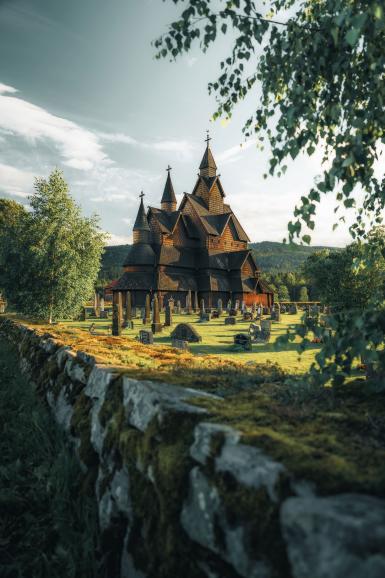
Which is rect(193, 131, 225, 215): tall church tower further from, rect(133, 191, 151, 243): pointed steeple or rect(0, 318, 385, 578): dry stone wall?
rect(0, 318, 385, 578): dry stone wall

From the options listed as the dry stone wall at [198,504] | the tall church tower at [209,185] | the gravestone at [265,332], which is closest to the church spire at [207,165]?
the tall church tower at [209,185]

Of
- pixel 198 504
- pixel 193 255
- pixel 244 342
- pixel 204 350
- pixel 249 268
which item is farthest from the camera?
pixel 249 268

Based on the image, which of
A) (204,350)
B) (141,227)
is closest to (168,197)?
(141,227)

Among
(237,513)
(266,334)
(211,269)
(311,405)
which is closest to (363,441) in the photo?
(311,405)

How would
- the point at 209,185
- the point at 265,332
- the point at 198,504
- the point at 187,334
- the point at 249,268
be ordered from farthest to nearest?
the point at 209,185
the point at 249,268
the point at 265,332
the point at 187,334
the point at 198,504

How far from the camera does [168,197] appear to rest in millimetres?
56344

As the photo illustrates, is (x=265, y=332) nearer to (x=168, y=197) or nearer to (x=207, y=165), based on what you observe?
(x=168, y=197)

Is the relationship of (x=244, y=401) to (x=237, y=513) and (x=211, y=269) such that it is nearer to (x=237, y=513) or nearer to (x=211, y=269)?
(x=237, y=513)

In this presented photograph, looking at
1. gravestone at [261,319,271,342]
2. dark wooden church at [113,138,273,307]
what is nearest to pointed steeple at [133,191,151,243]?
dark wooden church at [113,138,273,307]

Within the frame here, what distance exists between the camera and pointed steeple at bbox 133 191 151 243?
46.7 metres

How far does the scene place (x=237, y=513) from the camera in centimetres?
166

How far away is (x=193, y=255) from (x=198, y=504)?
49.0 meters

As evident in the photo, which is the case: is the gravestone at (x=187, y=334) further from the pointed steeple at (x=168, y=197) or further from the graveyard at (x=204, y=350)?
the pointed steeple at (x=168, y=197)

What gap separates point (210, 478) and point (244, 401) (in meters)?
0.96
